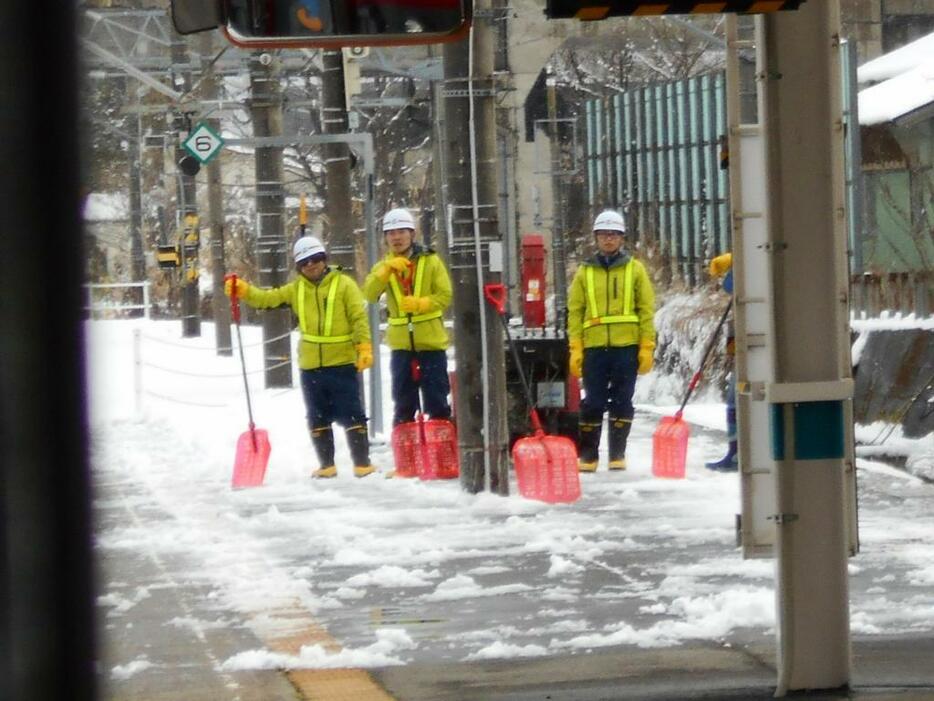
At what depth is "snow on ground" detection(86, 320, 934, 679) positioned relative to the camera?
756 cm

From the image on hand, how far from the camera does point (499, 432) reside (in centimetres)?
1183

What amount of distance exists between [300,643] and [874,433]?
7574mm

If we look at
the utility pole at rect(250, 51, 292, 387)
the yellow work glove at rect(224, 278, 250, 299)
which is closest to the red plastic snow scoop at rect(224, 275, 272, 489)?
the yellow work glove at rect(224, 278, 250, 299)

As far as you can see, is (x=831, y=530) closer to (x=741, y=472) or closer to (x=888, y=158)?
(x=741, y=472)

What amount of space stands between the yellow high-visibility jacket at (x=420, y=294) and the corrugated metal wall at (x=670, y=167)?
11.9 m

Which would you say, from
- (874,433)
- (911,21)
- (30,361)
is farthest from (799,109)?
(911,21)

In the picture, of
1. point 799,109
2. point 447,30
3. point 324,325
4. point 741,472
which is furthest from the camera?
point 324,325

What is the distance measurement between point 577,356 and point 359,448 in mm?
1654

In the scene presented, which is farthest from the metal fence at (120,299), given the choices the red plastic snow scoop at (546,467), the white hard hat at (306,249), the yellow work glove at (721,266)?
the red plastic snow scoop at (546,467)

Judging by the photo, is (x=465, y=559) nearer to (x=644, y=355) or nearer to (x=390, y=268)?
(x=390, y=268)

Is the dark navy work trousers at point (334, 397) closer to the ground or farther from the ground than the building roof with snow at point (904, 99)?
closer to the ground

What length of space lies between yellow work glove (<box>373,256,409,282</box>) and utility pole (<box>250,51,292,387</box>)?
9.22 m

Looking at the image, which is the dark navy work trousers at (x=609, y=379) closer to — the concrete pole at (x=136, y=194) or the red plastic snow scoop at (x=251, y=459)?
the red plastic snow scoop at (x=251, y=459)

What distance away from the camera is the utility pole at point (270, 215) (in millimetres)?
22391
